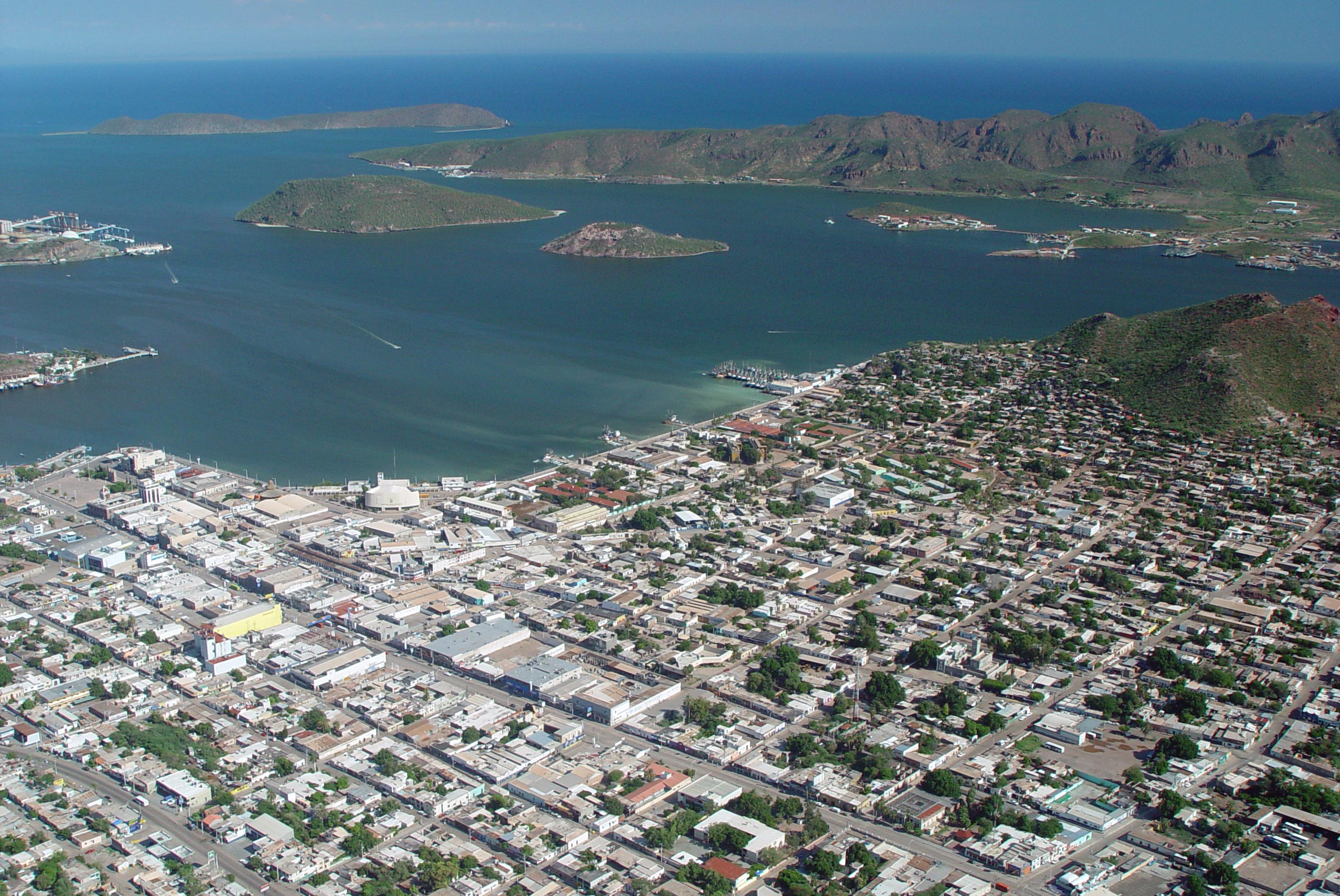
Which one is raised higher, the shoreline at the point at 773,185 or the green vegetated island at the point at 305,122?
the green vegetated island at the point at 305,122

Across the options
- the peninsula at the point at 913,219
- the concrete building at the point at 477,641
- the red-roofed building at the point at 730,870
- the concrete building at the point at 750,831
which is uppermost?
the peninsula at the point at 913,219

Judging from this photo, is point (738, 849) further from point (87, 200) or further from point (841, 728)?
point (87, 200)

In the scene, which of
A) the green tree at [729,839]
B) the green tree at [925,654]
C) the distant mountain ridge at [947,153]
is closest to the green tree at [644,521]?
the green tree at [925,654]

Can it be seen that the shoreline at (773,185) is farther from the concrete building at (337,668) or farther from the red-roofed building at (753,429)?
the concrete building at (337,668)

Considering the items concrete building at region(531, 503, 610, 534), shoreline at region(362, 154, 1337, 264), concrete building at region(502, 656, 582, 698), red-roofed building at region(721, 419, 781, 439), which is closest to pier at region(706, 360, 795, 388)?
red-roofed building at region(721, 419, 781, 439)

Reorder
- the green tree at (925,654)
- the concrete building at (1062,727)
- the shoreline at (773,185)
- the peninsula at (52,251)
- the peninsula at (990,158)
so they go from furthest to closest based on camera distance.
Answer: the peninsula at (990,158) → the shoreline at (773,185) → the peninsula at (52,251) → the green tree at (925,654) → the concrete building at (1062,727)

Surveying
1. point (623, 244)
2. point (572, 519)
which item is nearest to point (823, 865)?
point (572, 519)

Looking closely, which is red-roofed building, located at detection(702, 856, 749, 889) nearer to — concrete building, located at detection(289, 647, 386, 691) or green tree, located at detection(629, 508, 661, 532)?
concrete building, located at detection(289, 647, 386, 691)
